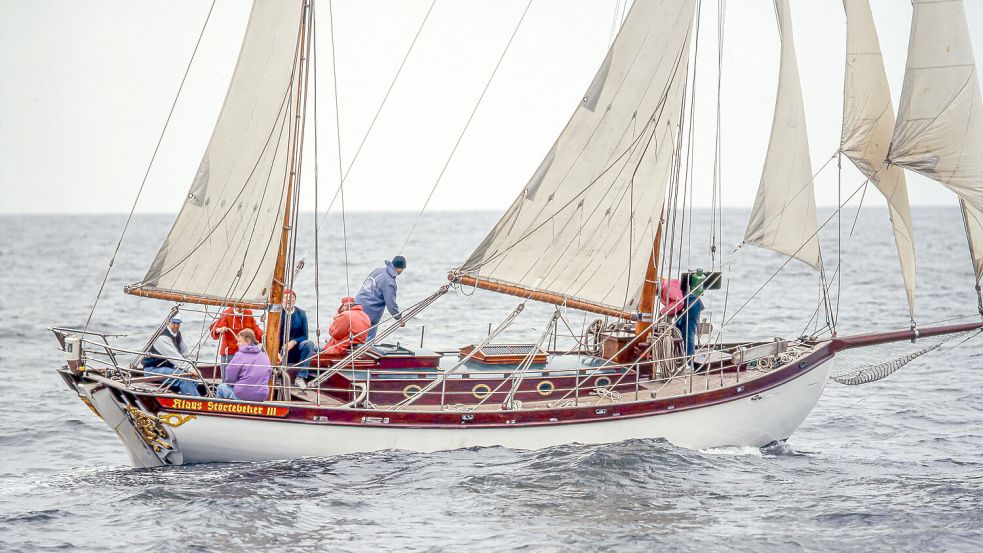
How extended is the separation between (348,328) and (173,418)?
3.53 meters

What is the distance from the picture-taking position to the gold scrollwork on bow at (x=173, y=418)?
17141mm

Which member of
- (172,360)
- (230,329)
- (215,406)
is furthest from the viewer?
(230,329)

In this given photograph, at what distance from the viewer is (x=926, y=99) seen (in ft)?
60.0

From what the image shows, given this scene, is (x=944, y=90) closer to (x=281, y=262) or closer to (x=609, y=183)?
(x=609, y=183)

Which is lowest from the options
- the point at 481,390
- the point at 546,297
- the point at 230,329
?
the point at 481,390

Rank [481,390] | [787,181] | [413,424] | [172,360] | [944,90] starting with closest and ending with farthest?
[413,424], [172,360], [944,90], [481,390], [787,181]

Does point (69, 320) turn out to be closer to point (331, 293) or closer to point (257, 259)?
point (331, 293)

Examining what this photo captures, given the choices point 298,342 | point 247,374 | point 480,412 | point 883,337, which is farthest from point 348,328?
point 883,337

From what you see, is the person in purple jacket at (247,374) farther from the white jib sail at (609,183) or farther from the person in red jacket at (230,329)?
the white jib sail at (609,183)

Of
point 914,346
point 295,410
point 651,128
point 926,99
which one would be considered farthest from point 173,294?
point 914,346

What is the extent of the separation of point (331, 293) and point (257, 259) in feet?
105

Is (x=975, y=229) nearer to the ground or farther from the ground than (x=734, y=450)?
farther from the ground

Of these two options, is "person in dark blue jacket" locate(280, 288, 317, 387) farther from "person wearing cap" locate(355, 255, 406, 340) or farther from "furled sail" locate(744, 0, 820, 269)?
"furled sail" locate(744, 0, 820, 269)

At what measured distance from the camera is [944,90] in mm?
18266
